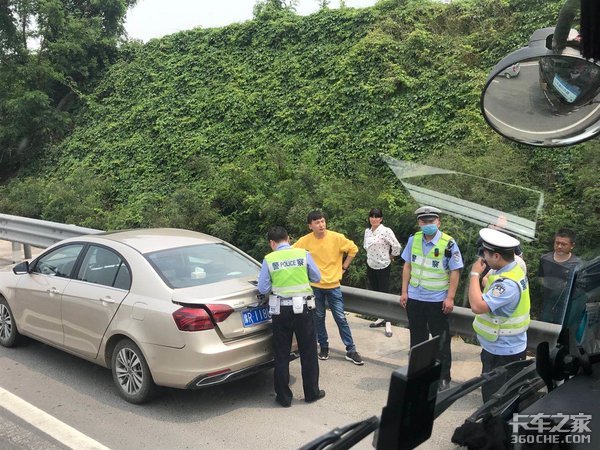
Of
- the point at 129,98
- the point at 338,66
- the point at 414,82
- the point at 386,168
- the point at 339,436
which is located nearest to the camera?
the point at 339,436

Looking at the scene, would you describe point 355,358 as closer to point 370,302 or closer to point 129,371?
point 370,302

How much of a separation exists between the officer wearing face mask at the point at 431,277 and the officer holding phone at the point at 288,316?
38.4 inches

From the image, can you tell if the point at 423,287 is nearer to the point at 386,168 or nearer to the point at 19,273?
the point at 19,273

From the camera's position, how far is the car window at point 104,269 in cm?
490

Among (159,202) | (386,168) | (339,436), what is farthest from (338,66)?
(339,436)

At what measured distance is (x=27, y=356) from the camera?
18.8 ft

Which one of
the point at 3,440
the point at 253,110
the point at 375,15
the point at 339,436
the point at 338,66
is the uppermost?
the point at 375,15

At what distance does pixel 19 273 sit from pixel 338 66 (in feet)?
34.5

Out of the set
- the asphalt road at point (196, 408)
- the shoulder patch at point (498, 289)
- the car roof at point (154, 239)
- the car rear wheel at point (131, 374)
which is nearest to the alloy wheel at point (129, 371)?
the car rear wheel at point (131, 374)

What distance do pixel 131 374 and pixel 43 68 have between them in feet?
58.3

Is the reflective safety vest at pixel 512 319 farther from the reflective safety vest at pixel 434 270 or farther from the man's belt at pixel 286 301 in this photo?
the man's belt at pixel 286 301

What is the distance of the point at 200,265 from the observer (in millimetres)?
5062

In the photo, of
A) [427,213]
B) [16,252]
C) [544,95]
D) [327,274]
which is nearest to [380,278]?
[327,274]

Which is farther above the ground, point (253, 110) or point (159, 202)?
point (253, 110)
